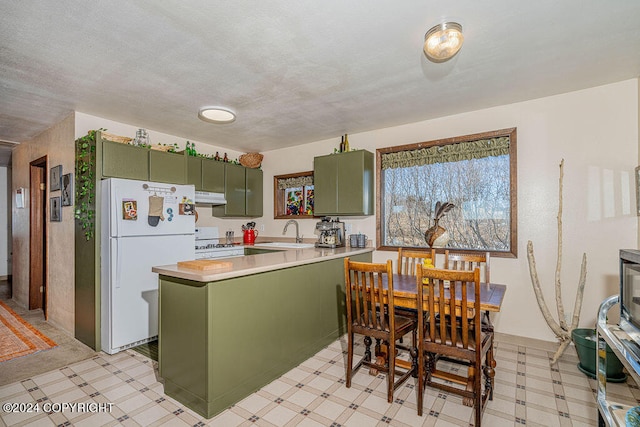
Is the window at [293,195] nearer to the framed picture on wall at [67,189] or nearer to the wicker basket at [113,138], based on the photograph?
the wicker basket at [113,138]

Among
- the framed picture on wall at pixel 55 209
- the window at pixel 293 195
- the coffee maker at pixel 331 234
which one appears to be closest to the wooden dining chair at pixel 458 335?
the coffee maker at pixel 331 234

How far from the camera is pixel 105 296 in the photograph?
293 cm

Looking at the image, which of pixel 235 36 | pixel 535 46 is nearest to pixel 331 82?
pixel 235 36

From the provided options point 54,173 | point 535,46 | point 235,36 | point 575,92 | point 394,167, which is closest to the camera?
point 235,36

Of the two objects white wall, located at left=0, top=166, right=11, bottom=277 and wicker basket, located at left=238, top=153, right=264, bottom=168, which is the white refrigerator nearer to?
wicker basket, located at left=238, top=153, right=264, bottom=168

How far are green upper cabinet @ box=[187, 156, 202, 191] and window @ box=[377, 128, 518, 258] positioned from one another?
7.87 ft

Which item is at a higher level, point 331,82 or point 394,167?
point 331,82

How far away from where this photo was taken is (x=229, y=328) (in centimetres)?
205

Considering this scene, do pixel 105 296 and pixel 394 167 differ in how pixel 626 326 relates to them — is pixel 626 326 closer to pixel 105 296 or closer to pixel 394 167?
pixel 394 167

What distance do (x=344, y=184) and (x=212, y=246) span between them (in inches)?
78.4

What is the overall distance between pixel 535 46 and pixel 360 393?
2.72m

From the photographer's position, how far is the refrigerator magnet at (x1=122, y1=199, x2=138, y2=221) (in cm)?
295

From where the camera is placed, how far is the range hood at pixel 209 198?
4.02 m

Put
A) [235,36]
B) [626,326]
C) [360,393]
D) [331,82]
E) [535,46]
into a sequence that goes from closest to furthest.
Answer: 1. [626,326]
2. [235,36]
3. [535,46]
4. [360,393]
5. [331,82]
